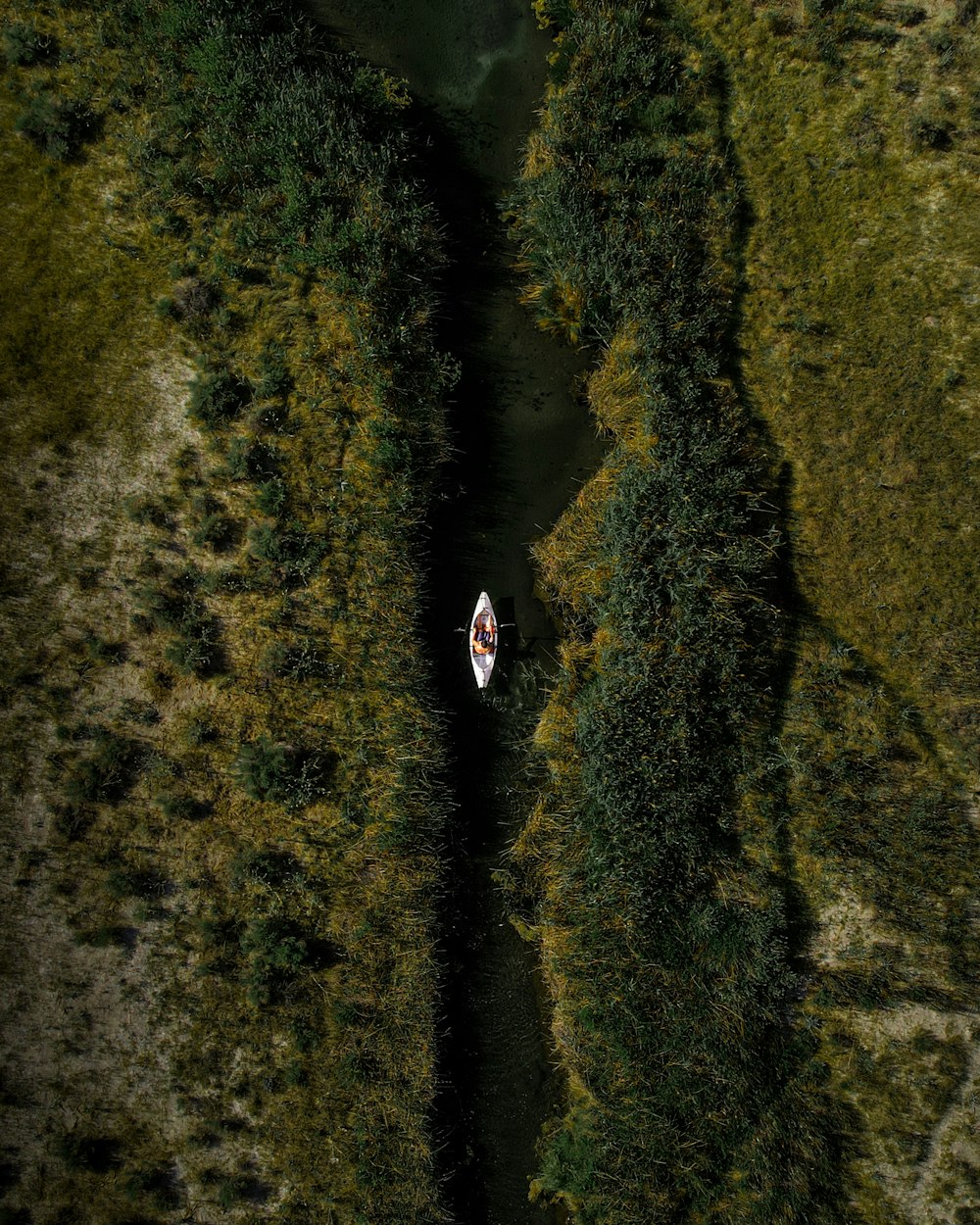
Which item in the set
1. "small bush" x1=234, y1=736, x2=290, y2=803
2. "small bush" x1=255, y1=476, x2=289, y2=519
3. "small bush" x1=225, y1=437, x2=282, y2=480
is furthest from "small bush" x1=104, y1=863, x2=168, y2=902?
"small bush" x1=225, y1=437, x2=282, y2=480

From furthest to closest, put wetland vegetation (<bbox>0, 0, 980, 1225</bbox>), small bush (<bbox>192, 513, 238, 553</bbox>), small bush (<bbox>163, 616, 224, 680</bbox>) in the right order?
small bush (<bbox>192, 513, 238, 553</bbox>) → small bush (<bbox>163, 616, 224, 680</bbox>) → wetland vegetation (<bbox>0, 0, 980, 1225</bbox>)

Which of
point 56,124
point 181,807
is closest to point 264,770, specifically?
point 181,807

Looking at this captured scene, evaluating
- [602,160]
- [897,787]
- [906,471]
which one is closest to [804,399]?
[906,471]

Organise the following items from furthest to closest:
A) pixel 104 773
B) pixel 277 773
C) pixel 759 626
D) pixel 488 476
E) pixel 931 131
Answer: pixel 488 476 → pixel 931 131 → pixel 759 626 → pixel 277 773 → pixel 104 773

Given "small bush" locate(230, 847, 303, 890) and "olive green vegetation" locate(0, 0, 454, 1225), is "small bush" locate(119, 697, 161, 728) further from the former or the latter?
"small bush" locate(230, 847, 303, 890)

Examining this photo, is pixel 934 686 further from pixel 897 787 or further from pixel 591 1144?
pixel 591 1144

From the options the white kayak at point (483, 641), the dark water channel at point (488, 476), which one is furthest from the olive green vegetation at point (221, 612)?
the white kayak at point (483, 641)

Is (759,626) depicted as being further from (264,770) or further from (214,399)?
(214,399)
